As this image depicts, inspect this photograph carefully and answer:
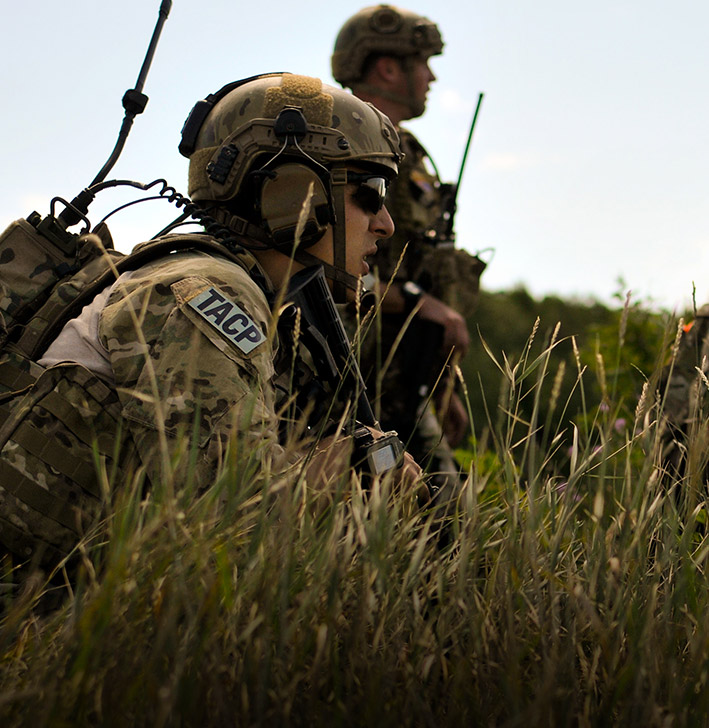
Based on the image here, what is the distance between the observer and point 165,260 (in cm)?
233

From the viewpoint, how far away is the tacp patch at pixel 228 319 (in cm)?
206

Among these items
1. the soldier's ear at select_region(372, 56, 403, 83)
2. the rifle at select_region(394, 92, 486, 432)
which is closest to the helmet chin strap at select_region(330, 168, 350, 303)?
the rifle at select_region(394, 92, 486, 432)

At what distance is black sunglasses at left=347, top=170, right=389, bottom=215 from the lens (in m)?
2.82

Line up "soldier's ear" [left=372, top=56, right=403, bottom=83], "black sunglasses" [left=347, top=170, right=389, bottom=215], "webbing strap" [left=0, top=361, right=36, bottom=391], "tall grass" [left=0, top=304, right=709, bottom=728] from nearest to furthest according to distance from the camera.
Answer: "tall grass" [left=0, top=304, right=709, bottom=728]
"webbing strap" [left=0, top=361, right=36, bottom=391]
"black sunglasses" [left=347, top=170, right=389, bottom=215]
"soldier's ear" [left=372, top=56, right=403, bottom=83]

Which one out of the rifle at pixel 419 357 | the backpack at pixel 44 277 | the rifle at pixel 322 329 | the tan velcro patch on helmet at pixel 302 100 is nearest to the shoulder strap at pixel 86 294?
the backpack at pixel 44 277

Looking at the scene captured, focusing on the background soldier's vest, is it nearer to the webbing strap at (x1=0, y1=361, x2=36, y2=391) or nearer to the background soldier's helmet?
the background soldier's helmet

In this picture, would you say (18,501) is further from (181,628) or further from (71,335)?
(181,628)

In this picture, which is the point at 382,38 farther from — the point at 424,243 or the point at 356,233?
the point at 356,233

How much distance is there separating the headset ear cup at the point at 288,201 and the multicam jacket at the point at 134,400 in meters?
0.48

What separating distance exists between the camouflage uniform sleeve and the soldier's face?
675 millimetres

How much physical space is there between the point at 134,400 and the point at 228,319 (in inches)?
10.5

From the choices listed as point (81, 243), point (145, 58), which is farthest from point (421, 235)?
point (81, 243)

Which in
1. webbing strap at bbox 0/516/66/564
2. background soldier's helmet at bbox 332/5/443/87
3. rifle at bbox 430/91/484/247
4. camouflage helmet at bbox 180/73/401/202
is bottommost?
webbing strap at bbox 0/516/66/564

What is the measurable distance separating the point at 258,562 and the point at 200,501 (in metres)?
0.15
